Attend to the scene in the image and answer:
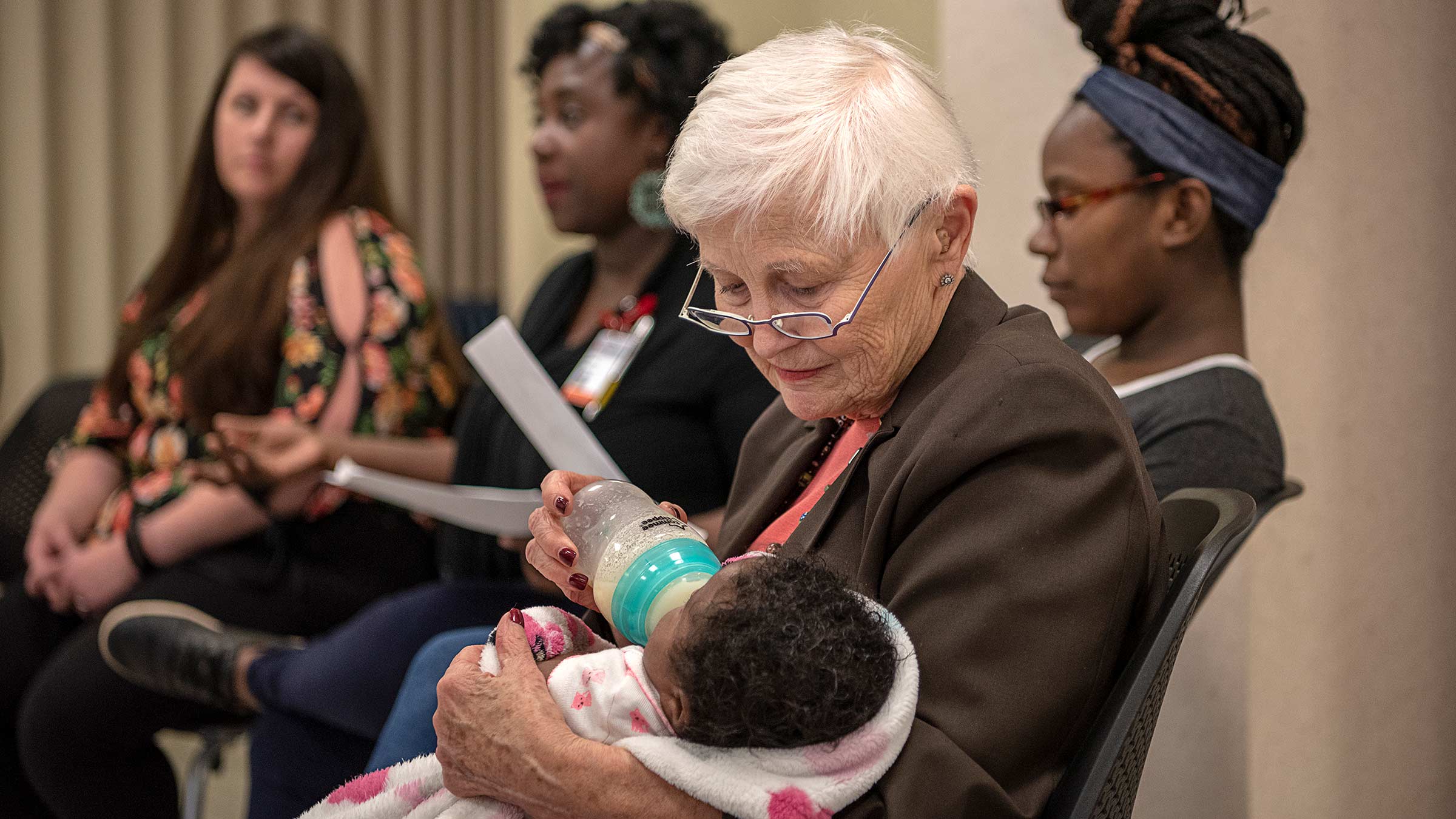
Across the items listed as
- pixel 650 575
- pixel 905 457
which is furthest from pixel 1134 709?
pixel 650 575

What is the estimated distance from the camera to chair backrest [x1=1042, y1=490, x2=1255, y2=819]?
40.4 inches

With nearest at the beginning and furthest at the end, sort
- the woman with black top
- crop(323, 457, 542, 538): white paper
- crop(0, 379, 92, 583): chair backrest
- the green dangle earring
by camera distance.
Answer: crop(323, 457, 542, 538): white paper
the woman with black top
the green dangle earring
crop(0, 379, 92, 583): chair backrest

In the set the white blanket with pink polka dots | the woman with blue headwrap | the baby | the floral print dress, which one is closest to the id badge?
the floral print dress

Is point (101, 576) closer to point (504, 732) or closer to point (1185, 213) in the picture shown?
point (504, 732)

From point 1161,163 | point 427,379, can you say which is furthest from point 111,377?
point 1161,163

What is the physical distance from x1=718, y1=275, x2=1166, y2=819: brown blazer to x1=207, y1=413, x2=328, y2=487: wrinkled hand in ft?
5.48

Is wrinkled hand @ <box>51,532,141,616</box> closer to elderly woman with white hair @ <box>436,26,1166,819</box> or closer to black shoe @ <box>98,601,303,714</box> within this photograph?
black shoe @ <box>98,601,303,714</box>

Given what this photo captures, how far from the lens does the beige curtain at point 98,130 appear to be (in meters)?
4.14

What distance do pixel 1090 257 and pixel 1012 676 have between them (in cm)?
104

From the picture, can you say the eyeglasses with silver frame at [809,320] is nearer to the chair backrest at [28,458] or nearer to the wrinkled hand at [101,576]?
the wrinkled hand at [101,576]

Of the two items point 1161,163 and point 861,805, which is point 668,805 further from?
point 1161,163

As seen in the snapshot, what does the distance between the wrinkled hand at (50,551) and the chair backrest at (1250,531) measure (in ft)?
7.87

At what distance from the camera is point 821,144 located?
116 centimetres

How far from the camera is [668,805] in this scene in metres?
1.04
